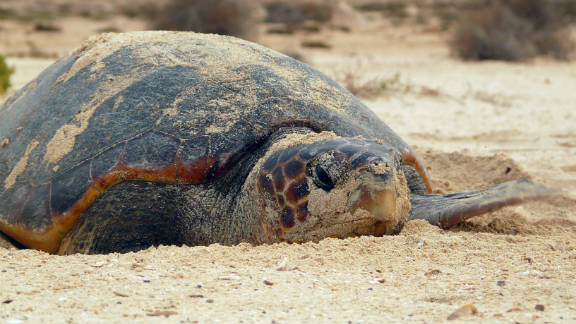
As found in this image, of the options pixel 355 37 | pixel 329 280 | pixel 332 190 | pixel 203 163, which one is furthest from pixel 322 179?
pixel 355 37

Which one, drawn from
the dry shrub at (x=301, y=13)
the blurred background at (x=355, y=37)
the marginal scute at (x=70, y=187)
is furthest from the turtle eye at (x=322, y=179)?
the dry shrub at (x=301, y=13)

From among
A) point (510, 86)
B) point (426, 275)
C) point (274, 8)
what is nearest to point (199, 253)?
point (426, 275)

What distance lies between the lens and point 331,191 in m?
2.29

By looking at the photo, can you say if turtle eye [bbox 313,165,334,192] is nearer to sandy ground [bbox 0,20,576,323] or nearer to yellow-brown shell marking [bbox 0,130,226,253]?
sandy ground [bbox 0,20,576,323]

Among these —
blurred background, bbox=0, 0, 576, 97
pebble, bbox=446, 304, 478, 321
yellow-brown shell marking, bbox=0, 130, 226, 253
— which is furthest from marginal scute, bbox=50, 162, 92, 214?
blurred background, bbox=0, 0, 576, 97

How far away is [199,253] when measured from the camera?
89.3 inches

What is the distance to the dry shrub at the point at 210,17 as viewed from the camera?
13.8 meters

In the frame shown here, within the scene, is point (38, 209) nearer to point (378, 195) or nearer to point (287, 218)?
point (287, 218)

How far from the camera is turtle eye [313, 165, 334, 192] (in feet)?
7.54

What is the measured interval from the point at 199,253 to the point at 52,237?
0.85 meters

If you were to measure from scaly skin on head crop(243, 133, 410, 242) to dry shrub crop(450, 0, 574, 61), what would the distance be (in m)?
11.0

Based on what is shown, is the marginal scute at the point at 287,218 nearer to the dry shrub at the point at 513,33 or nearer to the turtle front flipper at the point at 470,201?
the turtle front flipper at the point at 470,201

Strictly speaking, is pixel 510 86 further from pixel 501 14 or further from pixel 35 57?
pixel 35 57

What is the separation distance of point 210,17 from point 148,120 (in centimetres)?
1154
